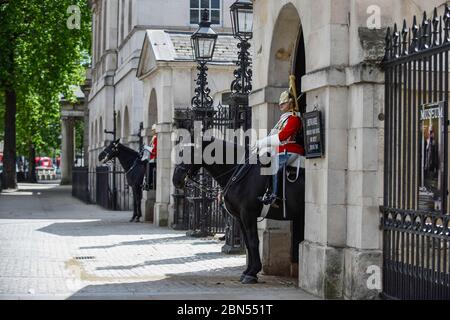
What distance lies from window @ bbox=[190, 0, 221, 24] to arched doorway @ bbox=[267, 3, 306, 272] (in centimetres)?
1880

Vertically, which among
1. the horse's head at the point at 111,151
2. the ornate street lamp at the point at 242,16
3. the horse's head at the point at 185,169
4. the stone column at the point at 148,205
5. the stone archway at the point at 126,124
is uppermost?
the ornate street lamp at the point at 242,16

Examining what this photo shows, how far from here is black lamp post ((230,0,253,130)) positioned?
15453mm

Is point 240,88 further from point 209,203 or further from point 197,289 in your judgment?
point 197,289

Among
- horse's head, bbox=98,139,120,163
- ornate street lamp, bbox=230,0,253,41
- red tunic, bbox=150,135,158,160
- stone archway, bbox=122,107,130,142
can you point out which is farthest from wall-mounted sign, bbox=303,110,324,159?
stone archway, bbox=122,107,130,142

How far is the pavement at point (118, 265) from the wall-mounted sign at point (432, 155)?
7.59ft

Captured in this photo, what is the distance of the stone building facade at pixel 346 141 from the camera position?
9.80m

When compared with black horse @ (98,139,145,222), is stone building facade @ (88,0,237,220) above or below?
above

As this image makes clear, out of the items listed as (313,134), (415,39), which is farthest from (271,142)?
(415,39)

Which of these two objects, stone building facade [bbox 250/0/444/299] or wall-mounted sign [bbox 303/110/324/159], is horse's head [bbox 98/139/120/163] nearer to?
stone building facade [bbox 250/0/444/299]

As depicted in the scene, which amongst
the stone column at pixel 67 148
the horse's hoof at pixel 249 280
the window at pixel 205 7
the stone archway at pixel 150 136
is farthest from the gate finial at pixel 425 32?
the stone column at pixel 67 148

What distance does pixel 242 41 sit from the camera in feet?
52.3

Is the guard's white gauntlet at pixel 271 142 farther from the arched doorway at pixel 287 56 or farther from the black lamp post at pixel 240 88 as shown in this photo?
the black lamp post at pixel 240 88

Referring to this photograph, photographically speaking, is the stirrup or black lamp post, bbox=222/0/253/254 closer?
the stirrup

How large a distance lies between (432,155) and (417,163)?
1.27 feet
